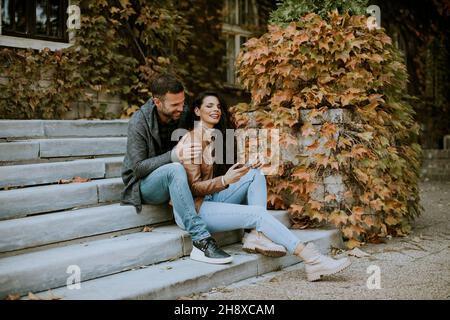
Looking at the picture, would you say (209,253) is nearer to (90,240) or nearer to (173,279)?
(173,279)

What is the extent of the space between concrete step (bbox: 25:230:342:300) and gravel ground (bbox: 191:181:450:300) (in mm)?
65

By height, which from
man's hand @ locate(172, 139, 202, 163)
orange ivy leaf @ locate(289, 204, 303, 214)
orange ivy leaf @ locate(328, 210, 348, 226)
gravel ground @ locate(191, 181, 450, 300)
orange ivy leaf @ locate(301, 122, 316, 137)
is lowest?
gravel ground @ locate(191, 181, 450, 300)

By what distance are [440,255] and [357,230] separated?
68 cm

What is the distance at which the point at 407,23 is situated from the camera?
11.8m

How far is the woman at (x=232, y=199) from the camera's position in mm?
3418

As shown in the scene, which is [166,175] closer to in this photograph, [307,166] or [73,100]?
[307,166]

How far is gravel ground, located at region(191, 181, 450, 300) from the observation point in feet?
10.3

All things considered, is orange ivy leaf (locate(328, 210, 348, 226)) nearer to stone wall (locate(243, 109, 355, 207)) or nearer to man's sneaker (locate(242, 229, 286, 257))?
stone wall (locate(243, 109, 355, 207))

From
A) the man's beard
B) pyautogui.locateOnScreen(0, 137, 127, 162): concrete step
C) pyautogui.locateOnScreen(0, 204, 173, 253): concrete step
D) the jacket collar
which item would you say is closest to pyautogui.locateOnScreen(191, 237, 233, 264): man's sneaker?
pyautogui.locateOnScreen(0, 204, 173, 253): concrete step

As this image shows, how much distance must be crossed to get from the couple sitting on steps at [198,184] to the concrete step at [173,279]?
0.09 metres
